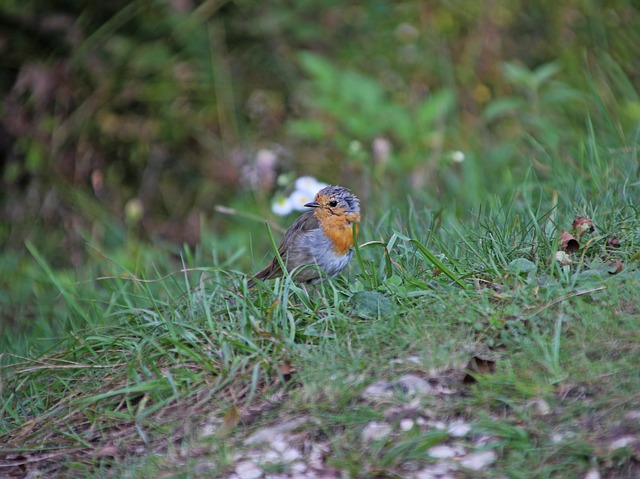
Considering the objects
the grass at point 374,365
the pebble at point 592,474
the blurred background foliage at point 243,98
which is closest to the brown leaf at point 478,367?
the grass at point 374,365

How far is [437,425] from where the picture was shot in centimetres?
302

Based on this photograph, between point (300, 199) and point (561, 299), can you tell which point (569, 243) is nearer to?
point (561, 299)

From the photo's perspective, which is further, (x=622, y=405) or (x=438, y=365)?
(x=438, y=365)

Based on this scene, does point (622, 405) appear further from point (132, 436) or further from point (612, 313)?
point (132, 436)

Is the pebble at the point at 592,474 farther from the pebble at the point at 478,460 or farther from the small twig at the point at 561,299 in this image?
the small twig at the point at 561,299

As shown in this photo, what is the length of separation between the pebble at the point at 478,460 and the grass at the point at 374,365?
0.12ft

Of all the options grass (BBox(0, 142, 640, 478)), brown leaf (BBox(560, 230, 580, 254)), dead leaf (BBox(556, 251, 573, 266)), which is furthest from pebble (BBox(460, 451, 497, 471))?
brown leaf (BBox(560, 230, 580, 254))

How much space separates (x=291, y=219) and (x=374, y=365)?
2477 millimetres

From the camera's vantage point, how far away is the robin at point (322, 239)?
13.5ft

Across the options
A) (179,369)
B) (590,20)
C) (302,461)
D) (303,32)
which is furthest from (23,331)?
(590,20)

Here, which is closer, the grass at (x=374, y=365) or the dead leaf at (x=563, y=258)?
the grass at (x=374, y=365)

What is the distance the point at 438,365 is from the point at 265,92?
5295mm

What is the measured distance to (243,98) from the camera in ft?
26.2

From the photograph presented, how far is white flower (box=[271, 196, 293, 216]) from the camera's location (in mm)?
5402
